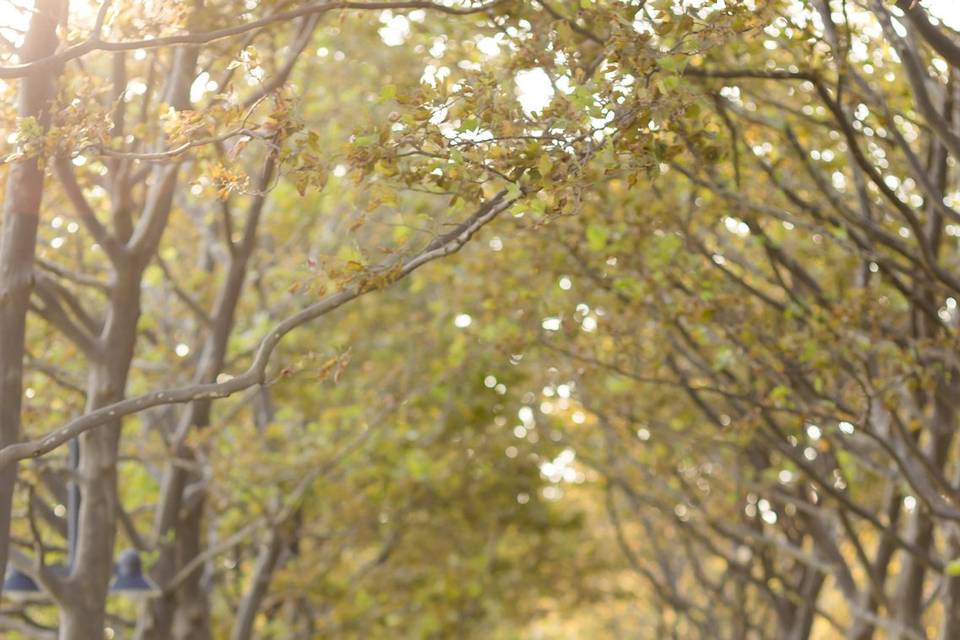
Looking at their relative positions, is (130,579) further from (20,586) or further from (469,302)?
(469,302)

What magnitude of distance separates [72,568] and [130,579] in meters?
1.23

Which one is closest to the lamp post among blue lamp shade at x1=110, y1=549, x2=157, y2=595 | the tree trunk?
blue lamp shade at x1=110, y1=549, x2=157, y2=595

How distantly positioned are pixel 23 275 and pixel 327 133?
31.9 ft

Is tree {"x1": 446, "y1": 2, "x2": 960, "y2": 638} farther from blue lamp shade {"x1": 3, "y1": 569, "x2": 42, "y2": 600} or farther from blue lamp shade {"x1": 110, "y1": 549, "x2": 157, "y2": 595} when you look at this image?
blue lamp shade {"x1": 3, "y1": 569, "x2": 42, "y2": 600}

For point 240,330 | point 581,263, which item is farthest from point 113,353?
point 240,330

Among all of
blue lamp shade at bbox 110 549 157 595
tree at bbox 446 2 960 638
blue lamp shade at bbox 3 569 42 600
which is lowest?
blue lamp shade at bbox 3 569 42 600

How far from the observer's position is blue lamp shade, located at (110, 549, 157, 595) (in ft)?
32.3

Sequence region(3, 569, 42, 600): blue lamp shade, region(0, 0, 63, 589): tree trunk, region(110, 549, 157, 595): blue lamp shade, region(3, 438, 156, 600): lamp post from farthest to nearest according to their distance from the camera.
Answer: region(110, 549, 157, 595): blue lamp shade → region(3, 569, 42, 600): blue lamp shade → region(3, 438, 156, 600): lamp post → region(0, 0, 63, 589): tree trunk

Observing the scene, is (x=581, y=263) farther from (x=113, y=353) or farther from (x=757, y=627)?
(x=757, y=627)

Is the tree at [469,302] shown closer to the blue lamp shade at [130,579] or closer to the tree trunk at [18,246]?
the tree trunk at [18,246]

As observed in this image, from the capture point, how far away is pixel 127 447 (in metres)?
15.1

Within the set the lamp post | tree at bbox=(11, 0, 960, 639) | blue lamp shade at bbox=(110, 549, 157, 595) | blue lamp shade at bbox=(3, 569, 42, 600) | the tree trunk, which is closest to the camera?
tree at bbox=(11, 0, 960, 639)

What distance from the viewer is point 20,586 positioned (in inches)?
359

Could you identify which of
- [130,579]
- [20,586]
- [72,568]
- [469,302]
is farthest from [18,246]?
[469,302]
